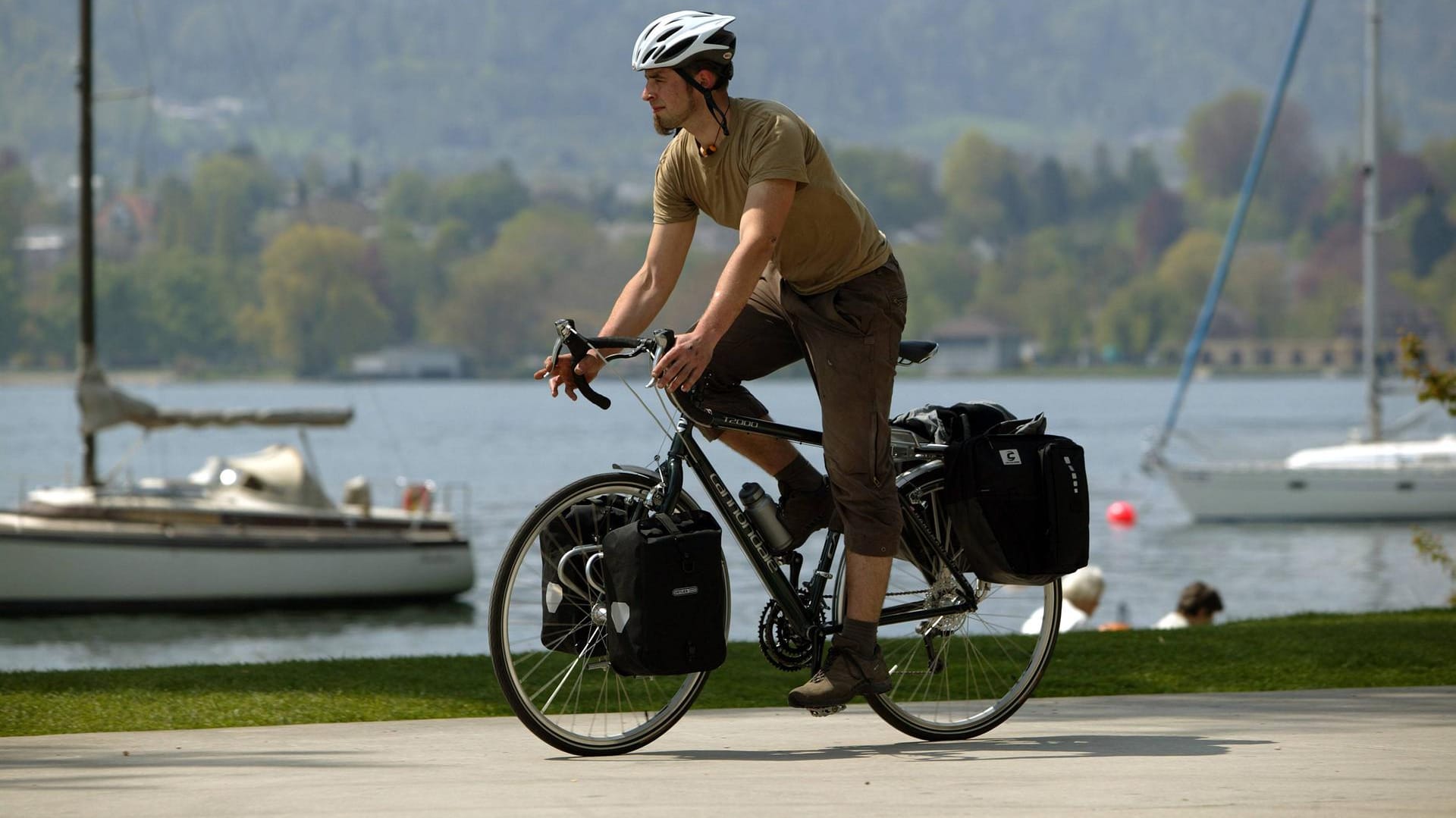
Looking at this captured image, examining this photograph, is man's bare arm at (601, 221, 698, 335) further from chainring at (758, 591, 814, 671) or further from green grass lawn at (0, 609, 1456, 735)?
green grass lawn at (0, 609, 1456, 735)

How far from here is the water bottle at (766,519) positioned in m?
5.04

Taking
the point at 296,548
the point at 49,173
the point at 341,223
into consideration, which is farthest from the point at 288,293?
the point at 296,548

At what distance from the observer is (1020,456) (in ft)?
17.3

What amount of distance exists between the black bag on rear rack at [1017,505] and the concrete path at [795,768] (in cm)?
45

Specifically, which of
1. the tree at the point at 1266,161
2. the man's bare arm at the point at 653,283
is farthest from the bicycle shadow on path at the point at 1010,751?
the tree at the point at 1266,161

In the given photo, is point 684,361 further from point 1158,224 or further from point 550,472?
point 1158,224

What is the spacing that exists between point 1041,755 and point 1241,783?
0.63m

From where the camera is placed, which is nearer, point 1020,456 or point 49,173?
point 1020,456

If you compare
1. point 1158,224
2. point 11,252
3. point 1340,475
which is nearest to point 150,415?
point 1340,475

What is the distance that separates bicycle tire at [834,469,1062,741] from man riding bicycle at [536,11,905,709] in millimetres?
216

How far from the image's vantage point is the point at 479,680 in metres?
6.52

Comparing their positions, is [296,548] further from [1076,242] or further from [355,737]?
[1076,242]

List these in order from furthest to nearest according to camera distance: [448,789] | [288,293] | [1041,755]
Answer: [288,293] → [1041,755] → [448,789]

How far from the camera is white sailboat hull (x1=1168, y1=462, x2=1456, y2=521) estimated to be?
3972cm
